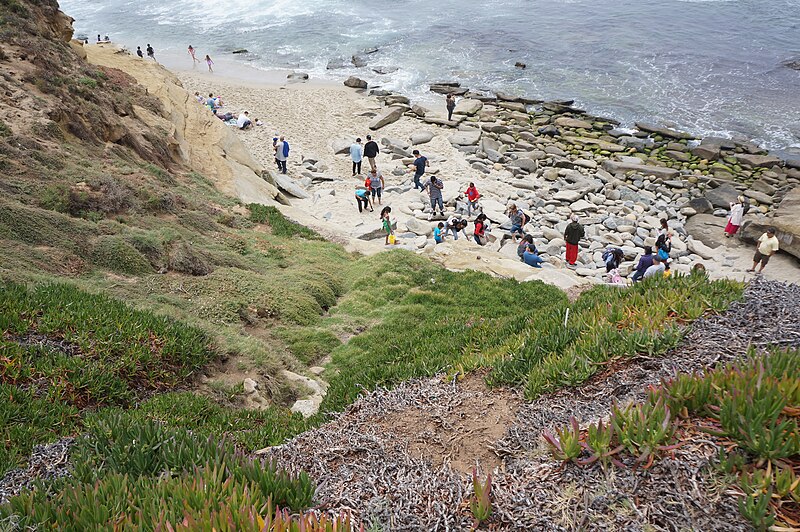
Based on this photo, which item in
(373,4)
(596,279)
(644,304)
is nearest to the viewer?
(644,304)

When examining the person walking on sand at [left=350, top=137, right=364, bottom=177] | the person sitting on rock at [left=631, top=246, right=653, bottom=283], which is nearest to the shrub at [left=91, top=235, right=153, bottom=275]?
the person sitting on rock at [left=631, top=246, right=653, bottom=283]

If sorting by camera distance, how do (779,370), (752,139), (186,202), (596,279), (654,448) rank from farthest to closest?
(752,139) → (596,279) → (186,202) → (779,370) → (654,448)

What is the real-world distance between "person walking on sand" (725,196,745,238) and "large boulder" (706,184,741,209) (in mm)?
2861

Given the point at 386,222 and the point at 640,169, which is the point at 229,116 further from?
the point at 640,169

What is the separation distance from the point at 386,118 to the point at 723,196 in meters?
18.0

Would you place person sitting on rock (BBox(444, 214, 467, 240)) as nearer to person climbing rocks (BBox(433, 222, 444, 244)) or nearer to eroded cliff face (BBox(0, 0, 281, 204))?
person climbing rocks (BBox(433, 222, 444, 244))

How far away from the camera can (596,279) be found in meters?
17.3

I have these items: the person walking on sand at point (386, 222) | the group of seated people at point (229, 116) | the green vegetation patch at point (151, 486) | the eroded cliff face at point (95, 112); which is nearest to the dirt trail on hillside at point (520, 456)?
the green vegetation patch at point (151, 486)

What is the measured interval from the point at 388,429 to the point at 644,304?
11.9 ft

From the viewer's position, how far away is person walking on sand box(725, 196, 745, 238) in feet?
66.6

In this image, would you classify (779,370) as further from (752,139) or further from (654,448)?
(752,139)

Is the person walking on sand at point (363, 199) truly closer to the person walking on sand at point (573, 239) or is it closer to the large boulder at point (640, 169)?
the person walking on sand at point (573, 239)

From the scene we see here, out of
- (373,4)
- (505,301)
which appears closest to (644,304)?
(505,301)

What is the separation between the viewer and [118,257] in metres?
11.5
